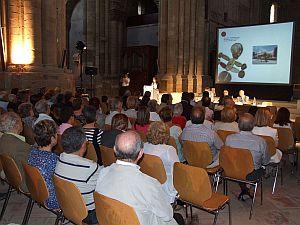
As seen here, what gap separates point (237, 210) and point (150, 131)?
5.74 feet

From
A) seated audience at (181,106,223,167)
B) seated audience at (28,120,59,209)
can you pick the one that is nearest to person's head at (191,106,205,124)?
seated audience at (181,106,223,167)

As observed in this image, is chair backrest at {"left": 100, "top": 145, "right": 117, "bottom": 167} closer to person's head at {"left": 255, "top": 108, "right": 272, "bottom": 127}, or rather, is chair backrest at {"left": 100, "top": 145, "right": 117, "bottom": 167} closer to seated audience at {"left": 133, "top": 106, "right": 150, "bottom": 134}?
seated audience at {"left": 133, "top": 106, "right": 150, "bottom": 134}

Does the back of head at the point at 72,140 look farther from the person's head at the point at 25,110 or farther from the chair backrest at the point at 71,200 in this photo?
the person's head at the point at 25,110

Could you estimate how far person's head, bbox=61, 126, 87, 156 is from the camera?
10.4 feet

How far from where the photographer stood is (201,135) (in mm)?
5035

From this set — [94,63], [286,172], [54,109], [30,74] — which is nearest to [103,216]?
[54,109]

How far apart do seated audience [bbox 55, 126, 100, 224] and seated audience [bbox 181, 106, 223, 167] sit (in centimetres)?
223

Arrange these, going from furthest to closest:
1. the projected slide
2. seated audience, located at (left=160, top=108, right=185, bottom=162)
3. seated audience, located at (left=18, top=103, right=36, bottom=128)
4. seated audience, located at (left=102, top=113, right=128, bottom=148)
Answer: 1. the projected slide
2. seated audience, located at (left=18, top=103, right=36, bottom=128)
3. seated audience, located at (left=160, top=108, right=185, bottom=162)
4. seated audience, located at (left=102, top=113, right=128, bottom=148)

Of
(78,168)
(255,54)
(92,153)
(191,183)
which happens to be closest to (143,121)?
(92,153)

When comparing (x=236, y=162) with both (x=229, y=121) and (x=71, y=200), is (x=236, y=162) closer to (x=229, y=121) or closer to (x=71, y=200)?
(x=229, y=121)

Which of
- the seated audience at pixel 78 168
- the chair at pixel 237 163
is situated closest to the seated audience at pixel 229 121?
the chair at pixel 237 163

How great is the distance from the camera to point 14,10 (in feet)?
31.0

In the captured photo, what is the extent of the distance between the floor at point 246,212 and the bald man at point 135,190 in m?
1.79

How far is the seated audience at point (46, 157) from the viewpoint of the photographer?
11.3 feet
